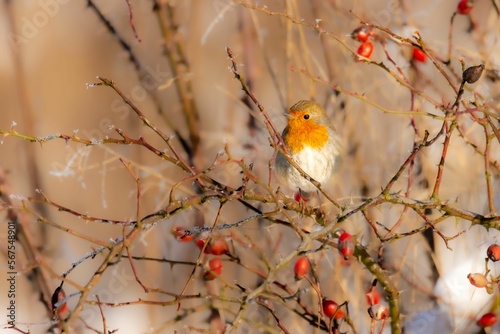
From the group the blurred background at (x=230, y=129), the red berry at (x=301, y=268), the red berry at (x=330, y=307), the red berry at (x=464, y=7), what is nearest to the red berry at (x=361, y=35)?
the blurred background at (x=230, y=129)

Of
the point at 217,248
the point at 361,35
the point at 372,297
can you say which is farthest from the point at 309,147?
the point at 372,297

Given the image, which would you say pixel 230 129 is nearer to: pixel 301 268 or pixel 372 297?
pixel 301 268

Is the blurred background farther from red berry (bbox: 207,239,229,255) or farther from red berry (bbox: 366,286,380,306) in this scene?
red berry (bbox: 366,286,380,306)

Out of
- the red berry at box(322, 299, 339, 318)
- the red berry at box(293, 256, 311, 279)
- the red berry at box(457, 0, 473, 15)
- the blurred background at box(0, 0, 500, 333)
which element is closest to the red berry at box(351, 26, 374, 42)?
the blurred background at box(0, 0, 500, 333)

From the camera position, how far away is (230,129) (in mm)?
4238

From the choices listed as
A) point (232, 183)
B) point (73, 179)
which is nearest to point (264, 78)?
point (232, 183)

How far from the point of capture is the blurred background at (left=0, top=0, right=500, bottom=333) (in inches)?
134

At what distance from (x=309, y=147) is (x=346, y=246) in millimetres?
1285

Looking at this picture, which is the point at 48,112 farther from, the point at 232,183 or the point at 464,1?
the point at 464,1

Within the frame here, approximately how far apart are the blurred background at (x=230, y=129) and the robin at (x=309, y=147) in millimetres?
149

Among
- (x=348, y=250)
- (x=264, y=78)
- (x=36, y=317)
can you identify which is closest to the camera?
(x=348, y=250)

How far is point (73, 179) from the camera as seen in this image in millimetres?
5352

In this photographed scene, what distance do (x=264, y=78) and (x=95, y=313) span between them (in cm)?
198

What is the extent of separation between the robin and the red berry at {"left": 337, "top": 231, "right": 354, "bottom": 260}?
1.18 meters
